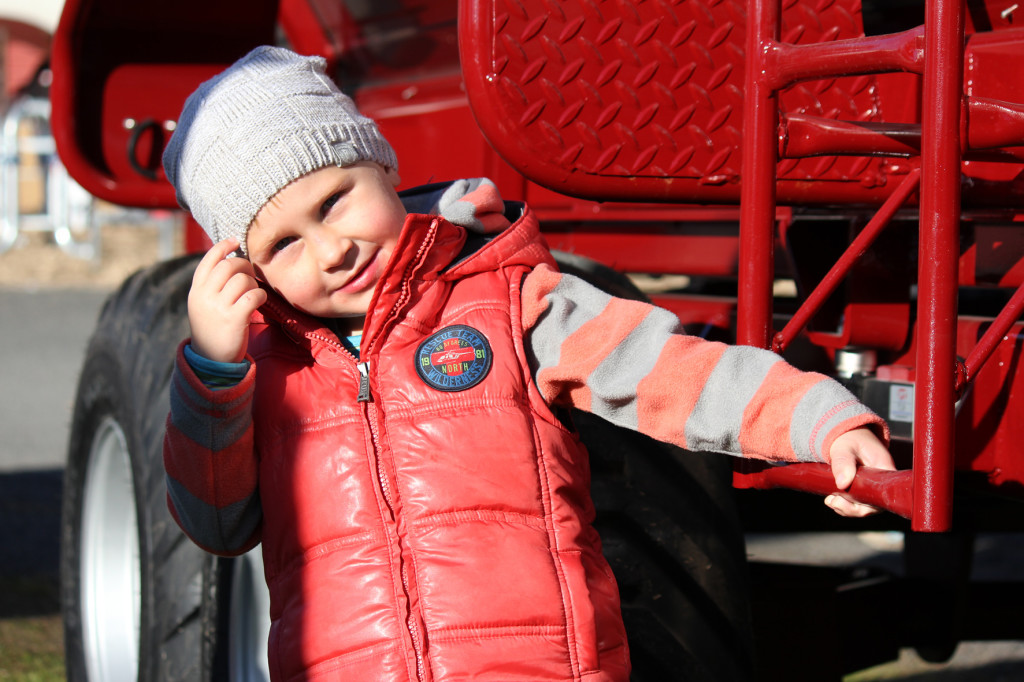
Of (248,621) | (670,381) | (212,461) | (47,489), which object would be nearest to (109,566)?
(248,621)

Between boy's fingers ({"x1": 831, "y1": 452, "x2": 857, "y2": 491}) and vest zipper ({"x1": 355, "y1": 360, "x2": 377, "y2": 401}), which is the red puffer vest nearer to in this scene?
vest zipper ({"x1": 355, "y1": 360, "x2": 377, "y2": 401})

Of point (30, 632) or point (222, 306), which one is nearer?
point (222, 306)

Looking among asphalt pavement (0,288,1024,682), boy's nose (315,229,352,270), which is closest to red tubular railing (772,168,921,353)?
boy's nose (315,229,352,270)

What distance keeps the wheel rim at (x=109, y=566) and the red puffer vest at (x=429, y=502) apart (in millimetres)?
1335

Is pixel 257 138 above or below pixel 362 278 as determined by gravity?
above

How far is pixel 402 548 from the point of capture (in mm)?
1370

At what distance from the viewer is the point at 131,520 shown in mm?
2666

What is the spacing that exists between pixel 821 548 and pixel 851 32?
124 inches

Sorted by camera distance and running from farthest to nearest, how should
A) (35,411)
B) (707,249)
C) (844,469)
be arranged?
(35,411), (707,249), (844,469)

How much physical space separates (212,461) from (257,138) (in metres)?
0.44

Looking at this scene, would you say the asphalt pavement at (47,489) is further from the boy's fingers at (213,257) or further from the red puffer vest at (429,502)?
the boy's fingers at (213,257)

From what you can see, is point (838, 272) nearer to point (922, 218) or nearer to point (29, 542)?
point (922, 218)

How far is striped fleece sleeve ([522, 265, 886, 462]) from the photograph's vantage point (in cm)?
124

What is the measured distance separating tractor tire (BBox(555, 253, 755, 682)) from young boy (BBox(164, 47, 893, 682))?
0.85ft
